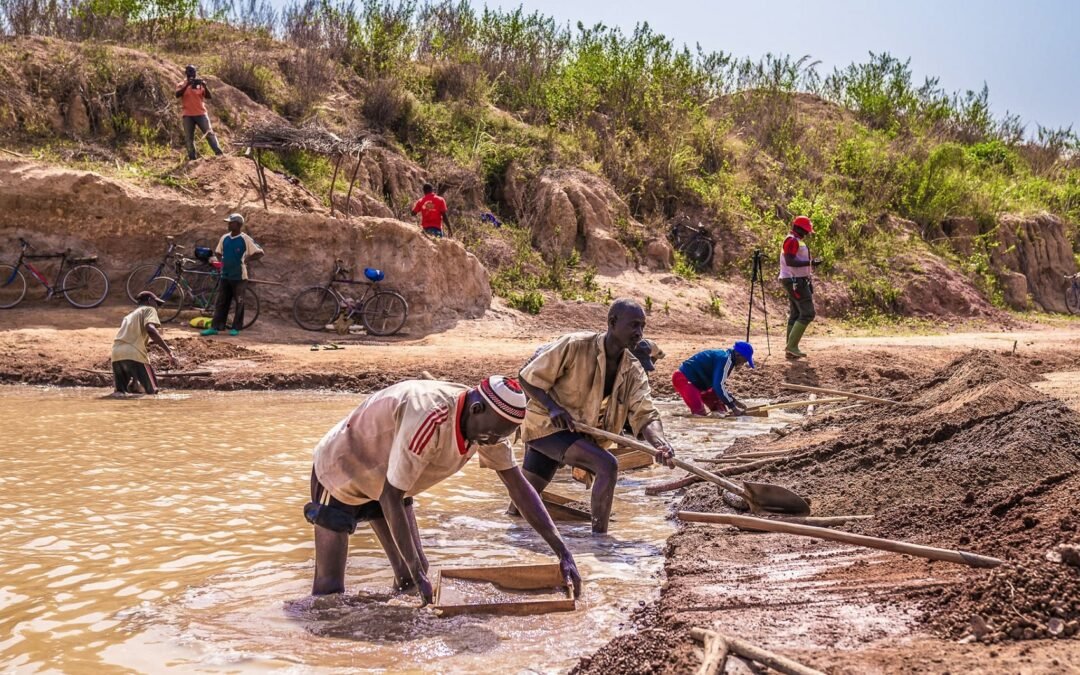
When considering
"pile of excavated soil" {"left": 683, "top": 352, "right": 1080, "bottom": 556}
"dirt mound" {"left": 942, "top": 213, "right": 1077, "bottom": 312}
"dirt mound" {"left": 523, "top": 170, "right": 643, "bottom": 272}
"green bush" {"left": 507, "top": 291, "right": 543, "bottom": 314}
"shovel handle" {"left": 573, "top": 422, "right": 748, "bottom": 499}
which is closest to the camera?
"pile of excavated soil" {"left": 683, "top": 352, "right": 1080, "bottom": 556}

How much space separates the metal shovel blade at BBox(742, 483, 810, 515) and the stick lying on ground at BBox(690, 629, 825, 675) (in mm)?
2232

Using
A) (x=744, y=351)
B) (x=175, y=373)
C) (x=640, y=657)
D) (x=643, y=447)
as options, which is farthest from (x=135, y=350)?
(x=640, y=657)

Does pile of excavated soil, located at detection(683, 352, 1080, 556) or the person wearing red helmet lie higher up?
the person wearing red helmet

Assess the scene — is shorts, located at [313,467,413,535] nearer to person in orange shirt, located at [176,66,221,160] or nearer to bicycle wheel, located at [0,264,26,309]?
bicycle wheel, located at [0,264,26,309]

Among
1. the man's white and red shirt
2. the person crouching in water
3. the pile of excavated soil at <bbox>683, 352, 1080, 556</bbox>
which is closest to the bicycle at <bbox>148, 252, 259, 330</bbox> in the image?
the person crouching in water

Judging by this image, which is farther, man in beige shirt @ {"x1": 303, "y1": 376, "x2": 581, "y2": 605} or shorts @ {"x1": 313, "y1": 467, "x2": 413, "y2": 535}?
shorts @ {"x1": 313, "y1": 467, "x2": 413, "y2": 535}

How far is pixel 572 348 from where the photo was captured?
5301mm

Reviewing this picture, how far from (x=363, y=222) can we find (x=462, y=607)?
11.8 metres

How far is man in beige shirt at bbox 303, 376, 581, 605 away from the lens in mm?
3471

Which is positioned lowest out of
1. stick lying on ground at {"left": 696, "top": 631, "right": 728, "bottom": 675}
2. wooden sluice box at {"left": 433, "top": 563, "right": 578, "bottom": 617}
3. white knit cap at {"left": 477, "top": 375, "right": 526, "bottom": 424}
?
wooden sluice box at {"left": 433, "top": 563, "right": 578, "bottom": 617}

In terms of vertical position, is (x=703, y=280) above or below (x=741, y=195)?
below

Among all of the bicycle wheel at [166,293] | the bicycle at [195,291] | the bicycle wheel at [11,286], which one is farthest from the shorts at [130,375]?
the bicycle wheel at [11,286]

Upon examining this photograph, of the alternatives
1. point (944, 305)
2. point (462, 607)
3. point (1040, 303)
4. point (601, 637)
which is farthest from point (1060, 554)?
point (1040, 303)

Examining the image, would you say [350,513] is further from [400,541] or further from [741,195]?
[741,195]
